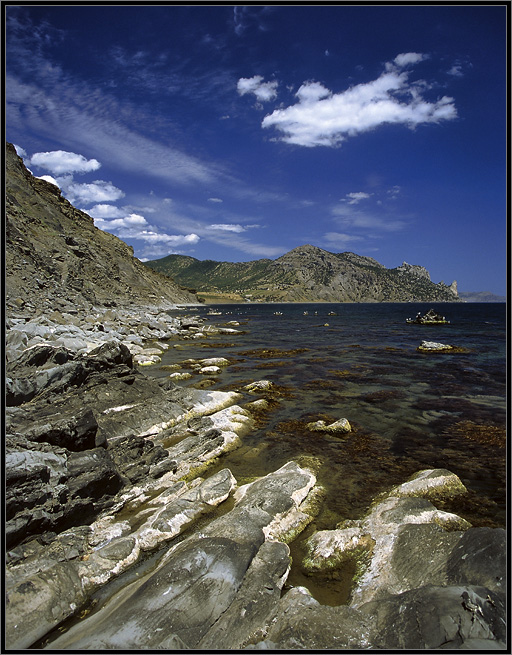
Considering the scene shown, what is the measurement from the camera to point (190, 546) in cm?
726

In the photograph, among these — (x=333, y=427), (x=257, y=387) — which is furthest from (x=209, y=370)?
(x=333, y=427)

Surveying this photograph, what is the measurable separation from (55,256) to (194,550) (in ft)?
246

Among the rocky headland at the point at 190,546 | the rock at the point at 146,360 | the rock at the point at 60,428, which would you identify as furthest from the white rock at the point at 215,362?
the rock at the point at 60,428

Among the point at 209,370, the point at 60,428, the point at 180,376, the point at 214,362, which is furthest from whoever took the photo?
the point at 214,362

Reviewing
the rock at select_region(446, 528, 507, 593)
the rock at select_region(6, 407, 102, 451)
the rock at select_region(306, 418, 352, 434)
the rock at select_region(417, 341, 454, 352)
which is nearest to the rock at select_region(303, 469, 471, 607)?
the rock at select_region(446, 528, 507, 593)

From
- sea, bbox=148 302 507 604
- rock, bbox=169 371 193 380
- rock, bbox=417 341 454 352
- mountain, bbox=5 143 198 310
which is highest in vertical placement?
mountain, bbox=5 143 198 310

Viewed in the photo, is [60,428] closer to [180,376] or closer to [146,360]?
[180,376]

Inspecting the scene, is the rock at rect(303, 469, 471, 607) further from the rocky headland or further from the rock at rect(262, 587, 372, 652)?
the rock at rect(262, 587, 372, 652)

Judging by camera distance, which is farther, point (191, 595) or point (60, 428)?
point (60, 428)

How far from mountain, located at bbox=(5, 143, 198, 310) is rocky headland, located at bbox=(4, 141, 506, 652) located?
39398 mm

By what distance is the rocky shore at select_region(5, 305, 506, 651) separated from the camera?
17.2 feet

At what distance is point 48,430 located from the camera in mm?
10305

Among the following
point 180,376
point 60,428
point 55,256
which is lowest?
point 180,376

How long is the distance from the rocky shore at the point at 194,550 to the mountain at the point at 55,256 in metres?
39.9
